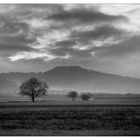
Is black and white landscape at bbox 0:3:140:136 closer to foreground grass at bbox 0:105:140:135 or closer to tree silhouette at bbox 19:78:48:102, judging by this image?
foreground grass at bbox 0:105:140:135

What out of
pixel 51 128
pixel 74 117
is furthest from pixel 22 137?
pixel 74 117

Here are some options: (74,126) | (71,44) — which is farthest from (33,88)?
(74,126)

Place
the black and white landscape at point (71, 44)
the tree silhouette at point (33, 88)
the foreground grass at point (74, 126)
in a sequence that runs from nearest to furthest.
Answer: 1. the foreground grass at point (74, 126)
2. the black and white landscape at point (71, 44)
3. the tree silhouette at point (33, 88)

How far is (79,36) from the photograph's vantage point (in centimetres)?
2483

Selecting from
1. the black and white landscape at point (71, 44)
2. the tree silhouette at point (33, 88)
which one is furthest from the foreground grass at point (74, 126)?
the tree silhouette at point (33, 88)

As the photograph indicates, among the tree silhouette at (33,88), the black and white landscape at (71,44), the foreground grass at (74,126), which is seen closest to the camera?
the foreground grass at (74,126)

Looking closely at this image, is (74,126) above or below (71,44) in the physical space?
below

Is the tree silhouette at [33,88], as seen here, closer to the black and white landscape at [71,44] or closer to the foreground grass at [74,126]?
A: the black and white landscape at [71,44]

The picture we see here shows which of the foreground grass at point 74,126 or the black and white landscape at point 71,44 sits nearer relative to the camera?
the foreground grass at point 74,126

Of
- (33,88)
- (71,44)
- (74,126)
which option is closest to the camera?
(74,126)

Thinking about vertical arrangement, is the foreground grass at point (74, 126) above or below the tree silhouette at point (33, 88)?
below

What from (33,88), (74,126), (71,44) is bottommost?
(74,126)

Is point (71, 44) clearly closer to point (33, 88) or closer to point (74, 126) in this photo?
point (74, 126)

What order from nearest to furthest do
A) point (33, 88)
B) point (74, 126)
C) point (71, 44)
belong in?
1. point (74, 126)
2. point (71, 44)
3. point (33, 88)
